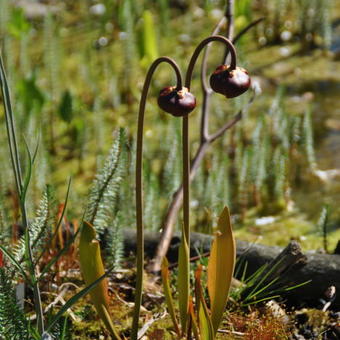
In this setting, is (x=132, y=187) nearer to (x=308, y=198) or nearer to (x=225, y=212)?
(x=308, y=198)

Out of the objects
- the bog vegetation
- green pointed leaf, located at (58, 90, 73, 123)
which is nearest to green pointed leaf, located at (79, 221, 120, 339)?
the bog vegetation

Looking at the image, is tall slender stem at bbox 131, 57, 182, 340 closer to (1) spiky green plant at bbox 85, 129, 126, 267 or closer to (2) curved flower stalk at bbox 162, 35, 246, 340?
(2) curved flower stalk at bbox 162, 35, 246, 340

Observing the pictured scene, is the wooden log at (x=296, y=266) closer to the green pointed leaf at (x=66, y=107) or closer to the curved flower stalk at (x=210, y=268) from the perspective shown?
the curved flower stalk at (x=210, y=268)

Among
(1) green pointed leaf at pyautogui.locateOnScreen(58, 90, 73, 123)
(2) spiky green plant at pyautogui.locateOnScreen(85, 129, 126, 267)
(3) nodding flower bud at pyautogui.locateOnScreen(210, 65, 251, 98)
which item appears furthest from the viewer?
(1) green pointed leaf at pyautogui.locateOnScreen(58, 90, 73, 123)

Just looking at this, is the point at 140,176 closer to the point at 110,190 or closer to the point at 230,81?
the point at 230,81

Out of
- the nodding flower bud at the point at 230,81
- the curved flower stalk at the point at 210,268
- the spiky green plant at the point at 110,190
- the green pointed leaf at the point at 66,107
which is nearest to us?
the nodding flower bud at the point at 230,81

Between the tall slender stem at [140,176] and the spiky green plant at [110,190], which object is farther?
the spiky green plant at [110,190]

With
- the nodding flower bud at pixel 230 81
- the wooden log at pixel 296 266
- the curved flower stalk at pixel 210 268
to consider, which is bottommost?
the wooden log at pixel 296 266

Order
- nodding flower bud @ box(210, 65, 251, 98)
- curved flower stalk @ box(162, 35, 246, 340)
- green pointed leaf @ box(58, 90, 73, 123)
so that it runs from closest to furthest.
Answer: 1. nodding flower bud @ box(210, 65, 251, 98)
2. curved flower stalk @ box(162, 35, 246, 340)
3. green pointed leaf @ box(58, 90, 73, 123)

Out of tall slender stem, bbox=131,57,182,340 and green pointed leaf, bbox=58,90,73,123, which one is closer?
tall slender stem, bbox=131,57,182,340

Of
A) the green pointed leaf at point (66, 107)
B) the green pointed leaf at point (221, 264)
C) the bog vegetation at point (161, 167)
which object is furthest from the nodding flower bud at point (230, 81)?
the green pointed leaf at point (66, 107)
